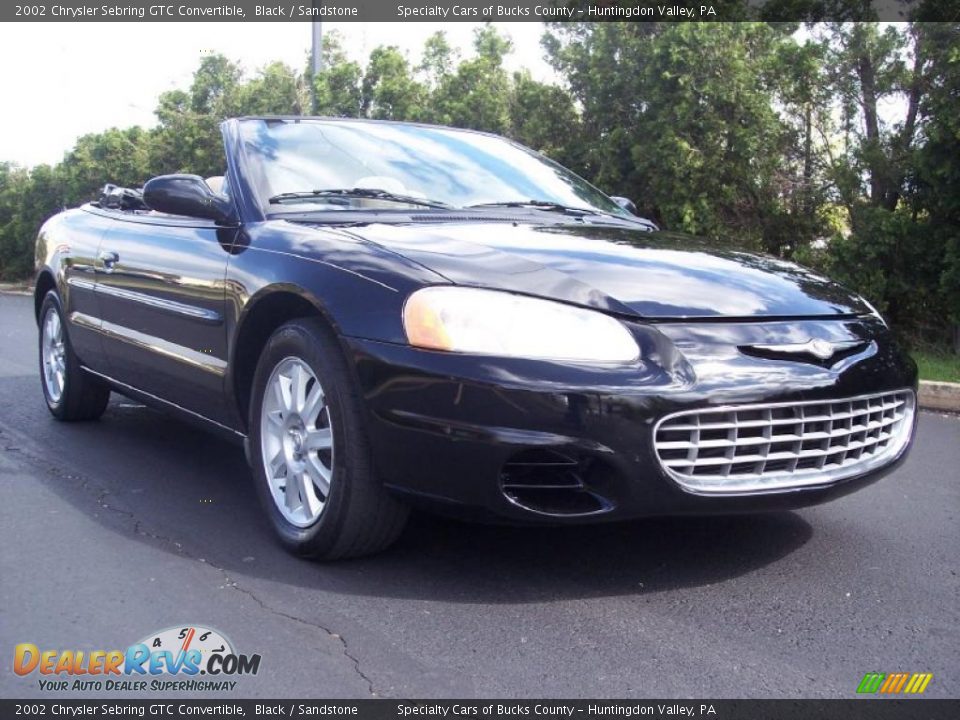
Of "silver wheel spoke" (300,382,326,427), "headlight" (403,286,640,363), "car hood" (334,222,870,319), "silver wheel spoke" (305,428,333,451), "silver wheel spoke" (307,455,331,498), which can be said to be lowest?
"silver wheel spoke" (307,455,331,498)

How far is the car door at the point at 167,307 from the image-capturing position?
3924 mm

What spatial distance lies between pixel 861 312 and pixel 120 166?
20636 millimetres

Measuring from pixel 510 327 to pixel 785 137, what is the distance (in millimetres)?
8437

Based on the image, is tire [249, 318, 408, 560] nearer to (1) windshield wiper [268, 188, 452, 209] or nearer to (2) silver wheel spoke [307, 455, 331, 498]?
(2) silver wheel spoke [307, 455, 331, 498]

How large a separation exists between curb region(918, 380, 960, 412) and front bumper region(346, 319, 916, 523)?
4225 millimetres

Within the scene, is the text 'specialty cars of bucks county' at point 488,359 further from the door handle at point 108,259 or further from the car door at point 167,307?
the door handle at point 108,259

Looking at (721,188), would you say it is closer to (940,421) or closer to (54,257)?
(940,421)

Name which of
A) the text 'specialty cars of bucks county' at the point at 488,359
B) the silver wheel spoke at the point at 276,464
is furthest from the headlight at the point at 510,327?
the silver wheel spoke at the point at 276,464

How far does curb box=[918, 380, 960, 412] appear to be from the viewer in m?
6.82

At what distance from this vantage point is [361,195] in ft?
13.4

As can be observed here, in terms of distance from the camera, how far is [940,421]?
6.40 m
